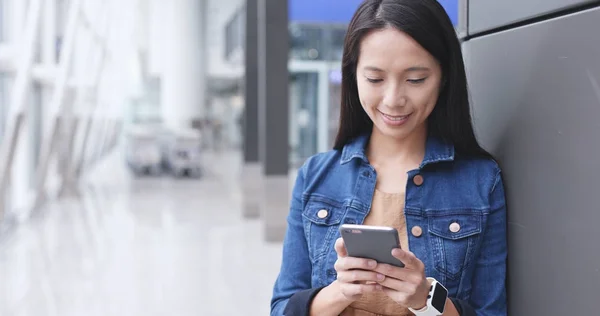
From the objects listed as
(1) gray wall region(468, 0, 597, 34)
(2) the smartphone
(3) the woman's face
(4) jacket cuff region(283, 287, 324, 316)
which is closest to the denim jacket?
(4) jacket cuff region(283, 287, 324, 316)

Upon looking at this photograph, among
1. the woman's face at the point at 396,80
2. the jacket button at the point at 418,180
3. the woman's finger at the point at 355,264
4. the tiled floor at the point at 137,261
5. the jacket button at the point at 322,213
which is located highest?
the woman's face at the point at 396,80

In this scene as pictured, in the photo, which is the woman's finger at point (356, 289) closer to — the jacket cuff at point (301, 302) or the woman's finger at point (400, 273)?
the woman's finger at point (400, 273)

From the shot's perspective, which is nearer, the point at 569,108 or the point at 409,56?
the point at 569,108

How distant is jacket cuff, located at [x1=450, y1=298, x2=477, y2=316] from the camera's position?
1496mm

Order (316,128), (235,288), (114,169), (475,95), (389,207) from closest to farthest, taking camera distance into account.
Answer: (389,207), (475,95), (235,288), (316,128), (114,169)

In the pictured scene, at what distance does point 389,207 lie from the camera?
1.62 meters

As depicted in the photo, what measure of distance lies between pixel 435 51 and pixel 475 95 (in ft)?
1.25

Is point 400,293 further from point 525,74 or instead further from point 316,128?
point 316,128

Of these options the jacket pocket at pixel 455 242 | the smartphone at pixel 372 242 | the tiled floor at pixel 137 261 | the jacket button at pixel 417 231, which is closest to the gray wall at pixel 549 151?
the jacket pocket at pixel 455 242

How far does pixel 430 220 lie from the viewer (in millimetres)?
1577

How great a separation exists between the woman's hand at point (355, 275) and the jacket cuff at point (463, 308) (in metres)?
0.20

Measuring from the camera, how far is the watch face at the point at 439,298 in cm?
141

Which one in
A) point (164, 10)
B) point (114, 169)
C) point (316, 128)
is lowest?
point (114, 169)

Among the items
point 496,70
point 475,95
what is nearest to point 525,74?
point 496,70
